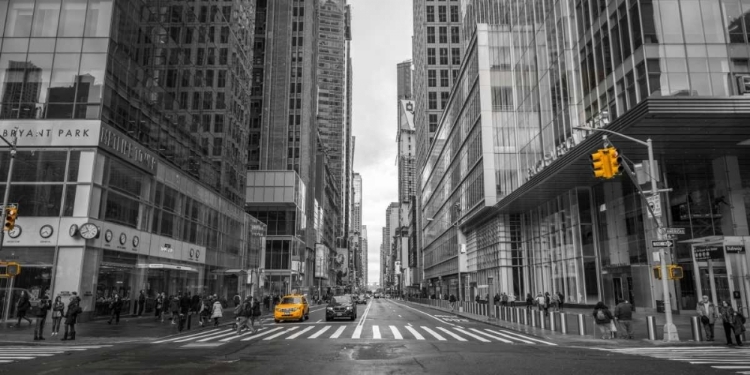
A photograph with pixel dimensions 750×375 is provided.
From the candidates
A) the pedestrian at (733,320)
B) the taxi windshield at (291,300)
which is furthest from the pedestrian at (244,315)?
the pedestrian at (733,320)

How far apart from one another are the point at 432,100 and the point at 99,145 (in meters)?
94.6

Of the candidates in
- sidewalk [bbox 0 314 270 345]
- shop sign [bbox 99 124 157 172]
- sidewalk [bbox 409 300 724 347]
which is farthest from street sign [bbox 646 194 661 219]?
shop sign [bbox 99 124 157 172]

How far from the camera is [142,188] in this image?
32844 mm

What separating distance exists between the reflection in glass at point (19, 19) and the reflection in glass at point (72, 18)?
1945 millimetres

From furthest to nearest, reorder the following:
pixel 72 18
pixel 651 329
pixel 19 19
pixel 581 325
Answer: pixel 72 18 < pixel 19 19 < pixel 581 325 < pixel 651 329

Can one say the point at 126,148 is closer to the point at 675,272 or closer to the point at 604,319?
the point at 604,319

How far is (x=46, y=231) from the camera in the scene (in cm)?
2616

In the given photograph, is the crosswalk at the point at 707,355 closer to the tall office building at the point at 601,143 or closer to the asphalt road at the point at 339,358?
the asphalt road at the point at 339,358

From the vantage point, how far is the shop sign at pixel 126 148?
2809 cm

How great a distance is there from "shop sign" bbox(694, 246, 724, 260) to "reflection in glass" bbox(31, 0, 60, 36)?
37.9 metres

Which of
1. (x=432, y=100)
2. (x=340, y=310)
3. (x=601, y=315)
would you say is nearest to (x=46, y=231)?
(x=340, y=310)

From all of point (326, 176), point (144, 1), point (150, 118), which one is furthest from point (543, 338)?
point (326, 176)

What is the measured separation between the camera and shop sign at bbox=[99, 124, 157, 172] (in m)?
28.1

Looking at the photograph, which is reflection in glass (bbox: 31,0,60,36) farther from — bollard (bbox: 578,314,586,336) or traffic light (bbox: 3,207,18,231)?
bollard (bbox: 578,314,586,336)
